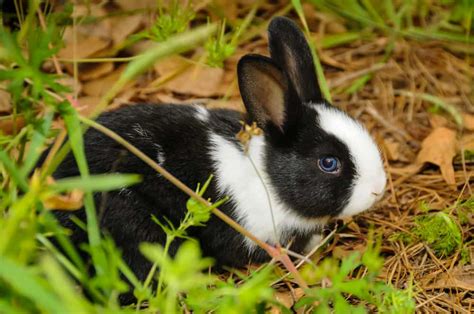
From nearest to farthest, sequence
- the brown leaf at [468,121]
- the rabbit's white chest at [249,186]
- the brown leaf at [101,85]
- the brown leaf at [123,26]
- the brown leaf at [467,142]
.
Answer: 1. the rabbit's white chest at [249,186]
2. the brown leaf at [467,142]
3. the brown leaf at [468,121]
4. the brown leaf at [101,85]
5. the brown leaf at [123,26]

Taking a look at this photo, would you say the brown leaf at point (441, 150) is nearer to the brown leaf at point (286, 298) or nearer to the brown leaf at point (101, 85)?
the brown leaf at point (286, 298)

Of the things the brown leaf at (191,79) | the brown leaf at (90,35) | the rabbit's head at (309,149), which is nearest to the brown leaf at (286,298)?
the rabbit's head at (309,149)

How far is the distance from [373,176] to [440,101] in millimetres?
1497

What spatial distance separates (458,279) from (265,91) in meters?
1.21

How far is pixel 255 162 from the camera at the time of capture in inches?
139

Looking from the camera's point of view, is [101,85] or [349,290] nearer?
[349,290]

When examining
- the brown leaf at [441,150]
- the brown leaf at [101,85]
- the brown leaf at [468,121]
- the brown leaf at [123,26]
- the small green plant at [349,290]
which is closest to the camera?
the small green plant at [349,290]

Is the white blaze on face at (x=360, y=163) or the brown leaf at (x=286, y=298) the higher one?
the white blaze on face at (x=360, y=163)

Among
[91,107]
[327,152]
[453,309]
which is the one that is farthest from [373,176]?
[91,107]

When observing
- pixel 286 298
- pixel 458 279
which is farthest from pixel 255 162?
pixel 458 279

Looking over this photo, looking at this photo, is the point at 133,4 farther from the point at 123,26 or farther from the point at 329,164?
the point at 329,164

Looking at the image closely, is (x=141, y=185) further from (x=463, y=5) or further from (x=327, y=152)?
(x=463, y=5)

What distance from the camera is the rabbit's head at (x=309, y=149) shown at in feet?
10.9

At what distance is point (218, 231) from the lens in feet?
11.6
